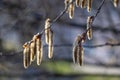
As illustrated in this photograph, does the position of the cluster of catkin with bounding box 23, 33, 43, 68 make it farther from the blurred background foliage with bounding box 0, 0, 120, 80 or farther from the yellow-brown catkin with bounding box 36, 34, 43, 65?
the blurred background foliage with bounding box 0, 0, 120, 80

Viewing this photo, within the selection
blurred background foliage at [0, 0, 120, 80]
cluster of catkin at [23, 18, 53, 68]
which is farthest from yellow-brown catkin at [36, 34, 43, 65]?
blurred background foliage at [0, 0, 120, 80]

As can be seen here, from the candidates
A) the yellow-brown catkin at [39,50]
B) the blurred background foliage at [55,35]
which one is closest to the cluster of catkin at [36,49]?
the yellow-brown catkin at [39,50]

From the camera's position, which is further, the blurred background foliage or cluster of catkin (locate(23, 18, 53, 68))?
the blurred background foliage

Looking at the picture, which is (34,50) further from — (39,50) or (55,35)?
(55,35)

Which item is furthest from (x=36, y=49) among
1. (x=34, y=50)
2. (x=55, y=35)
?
(x=55, y=35)

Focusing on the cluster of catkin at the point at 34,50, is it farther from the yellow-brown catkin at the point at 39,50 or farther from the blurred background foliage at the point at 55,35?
the blurred background foliage at the point at 55,35

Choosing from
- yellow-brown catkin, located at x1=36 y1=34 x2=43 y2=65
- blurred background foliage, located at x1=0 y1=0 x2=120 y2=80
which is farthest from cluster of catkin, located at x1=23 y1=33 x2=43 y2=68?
blurred background foliage, located at x1=0 y1=0 x2=120 y2=80

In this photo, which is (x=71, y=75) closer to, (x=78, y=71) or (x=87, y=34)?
(x=78, y=71)

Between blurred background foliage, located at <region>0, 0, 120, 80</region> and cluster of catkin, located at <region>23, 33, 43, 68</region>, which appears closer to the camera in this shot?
cluster of catkin, located at <region>23, 33, 43, 68</region>

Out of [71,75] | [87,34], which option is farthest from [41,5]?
[87,34]

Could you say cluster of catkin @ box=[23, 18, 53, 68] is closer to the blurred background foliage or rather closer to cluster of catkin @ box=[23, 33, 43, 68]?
cluster of catkin @ box=[23, 33, 43, 68]
